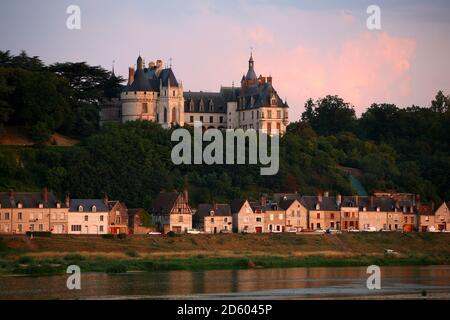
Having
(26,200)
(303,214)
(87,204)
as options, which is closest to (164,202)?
(87,204)

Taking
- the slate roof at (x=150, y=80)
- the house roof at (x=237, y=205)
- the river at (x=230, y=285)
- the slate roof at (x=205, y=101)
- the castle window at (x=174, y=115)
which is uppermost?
the slate roof at (x=150, y=80)

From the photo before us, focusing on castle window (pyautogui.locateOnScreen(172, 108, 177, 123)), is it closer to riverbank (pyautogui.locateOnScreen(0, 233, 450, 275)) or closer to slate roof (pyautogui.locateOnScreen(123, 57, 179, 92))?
slate roof (pyautogui.locateOnScreen(123, 57, 179, 92))

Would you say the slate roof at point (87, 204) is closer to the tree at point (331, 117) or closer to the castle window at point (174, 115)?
the castle window at point (174, 115)

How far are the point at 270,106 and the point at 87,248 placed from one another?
40.1 metres

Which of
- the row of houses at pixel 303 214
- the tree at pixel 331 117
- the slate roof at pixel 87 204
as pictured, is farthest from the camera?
the tree at pixel 331 117

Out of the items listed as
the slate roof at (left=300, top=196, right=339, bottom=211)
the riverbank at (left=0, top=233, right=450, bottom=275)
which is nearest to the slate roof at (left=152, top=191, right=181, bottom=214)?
the riverbank at (left=0, top=233, right=450, bottom=275)

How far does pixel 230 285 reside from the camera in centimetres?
7450

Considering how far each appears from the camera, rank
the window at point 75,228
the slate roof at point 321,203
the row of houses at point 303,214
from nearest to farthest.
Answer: the window at point 75,228 → the row of houses at point 303,214 → the slate roof at point 321,203

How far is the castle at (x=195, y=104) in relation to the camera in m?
121

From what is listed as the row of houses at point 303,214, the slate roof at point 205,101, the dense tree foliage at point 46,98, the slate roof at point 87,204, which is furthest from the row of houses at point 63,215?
the slate roof at point 205,101

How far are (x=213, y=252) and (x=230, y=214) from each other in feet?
34.1

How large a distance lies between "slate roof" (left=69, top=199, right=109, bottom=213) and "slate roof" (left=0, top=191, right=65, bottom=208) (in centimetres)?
93

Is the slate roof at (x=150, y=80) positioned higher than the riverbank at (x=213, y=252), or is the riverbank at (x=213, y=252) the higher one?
the slate roof at (x=150, y=80)
